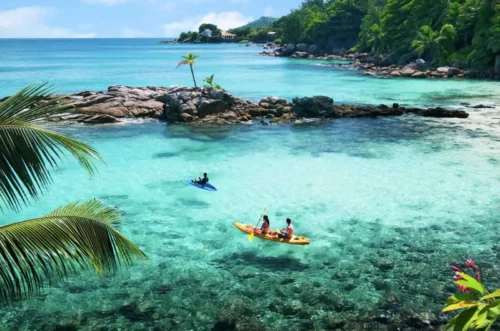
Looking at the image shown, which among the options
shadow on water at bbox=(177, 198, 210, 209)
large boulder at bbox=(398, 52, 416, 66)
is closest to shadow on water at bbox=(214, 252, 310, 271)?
shadow on water at bbox=(177, 198, 210, 209)

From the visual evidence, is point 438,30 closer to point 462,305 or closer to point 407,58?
point 407,58

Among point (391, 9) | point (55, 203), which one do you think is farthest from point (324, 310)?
point (391, 9)

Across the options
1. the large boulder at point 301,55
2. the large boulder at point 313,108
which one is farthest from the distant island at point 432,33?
the large boulder at point 313,108

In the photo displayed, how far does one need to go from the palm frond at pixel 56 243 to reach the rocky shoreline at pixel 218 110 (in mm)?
35829

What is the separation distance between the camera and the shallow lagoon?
1287 cm

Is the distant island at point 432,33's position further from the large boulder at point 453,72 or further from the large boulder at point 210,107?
the large boulder at point 210,107

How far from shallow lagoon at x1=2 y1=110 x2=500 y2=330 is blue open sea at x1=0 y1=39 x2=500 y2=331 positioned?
0.07 meters

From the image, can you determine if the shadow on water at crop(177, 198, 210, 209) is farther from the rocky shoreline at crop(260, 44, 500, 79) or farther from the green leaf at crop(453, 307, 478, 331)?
the rocky shoreline at crop(260, 44, 500, 79)

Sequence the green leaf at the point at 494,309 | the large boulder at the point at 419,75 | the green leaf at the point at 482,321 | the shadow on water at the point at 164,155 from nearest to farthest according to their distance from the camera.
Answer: the green leaf at the point at 482,321
the green leaf at the point at 494,309
the shadow on water at the point at 164,155
the large boulder at the point at 419,75

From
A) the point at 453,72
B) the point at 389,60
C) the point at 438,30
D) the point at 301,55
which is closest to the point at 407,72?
the point at 453,72

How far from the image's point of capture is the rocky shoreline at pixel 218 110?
43.3 m

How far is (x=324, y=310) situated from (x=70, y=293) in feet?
26.0

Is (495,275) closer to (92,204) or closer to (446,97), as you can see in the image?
(92,204)

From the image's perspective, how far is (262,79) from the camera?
83.1 m
